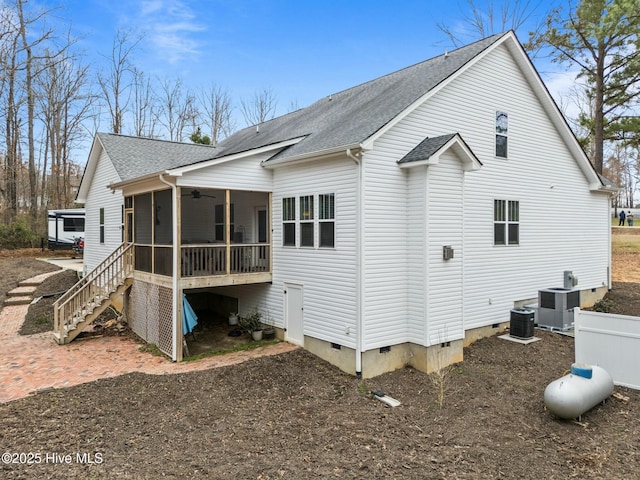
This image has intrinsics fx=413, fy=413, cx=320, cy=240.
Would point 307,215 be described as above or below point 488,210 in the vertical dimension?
below

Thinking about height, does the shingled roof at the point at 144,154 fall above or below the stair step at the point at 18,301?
above

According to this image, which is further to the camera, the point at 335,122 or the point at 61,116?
the point at 61,116

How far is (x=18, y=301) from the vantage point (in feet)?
53.8

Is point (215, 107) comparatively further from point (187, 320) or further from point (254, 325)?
point (187, 320)

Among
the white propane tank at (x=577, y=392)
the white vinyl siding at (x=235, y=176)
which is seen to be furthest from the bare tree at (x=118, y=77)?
the white propane tank at (x=577, y=392)

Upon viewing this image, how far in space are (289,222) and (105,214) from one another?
10159 millimetres

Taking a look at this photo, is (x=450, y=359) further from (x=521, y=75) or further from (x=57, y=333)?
(x=57, y=333)

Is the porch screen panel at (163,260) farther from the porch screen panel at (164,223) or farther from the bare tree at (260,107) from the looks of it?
the bare tree at (260,107)

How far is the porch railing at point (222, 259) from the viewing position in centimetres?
1045

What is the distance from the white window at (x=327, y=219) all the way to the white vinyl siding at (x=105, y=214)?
9248 mm

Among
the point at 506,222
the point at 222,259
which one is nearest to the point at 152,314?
the point at 222,259

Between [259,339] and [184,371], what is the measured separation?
2.63 m

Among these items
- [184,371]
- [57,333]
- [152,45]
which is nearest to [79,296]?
[57,333]

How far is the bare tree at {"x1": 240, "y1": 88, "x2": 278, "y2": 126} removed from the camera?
1400 inches
